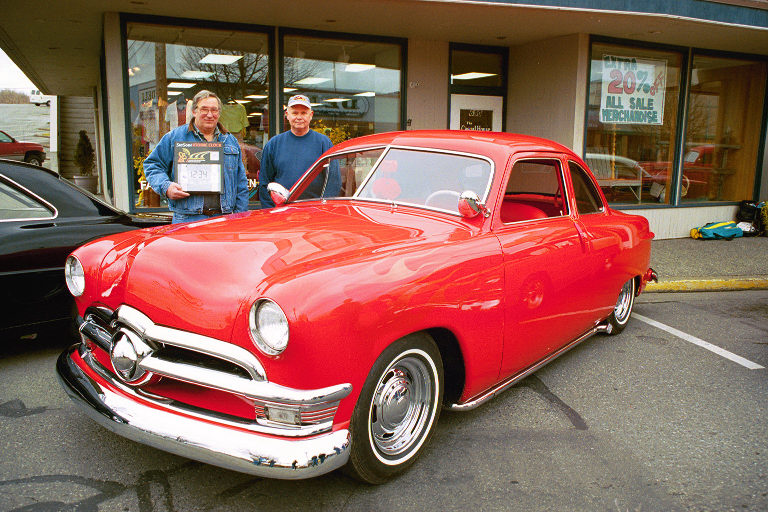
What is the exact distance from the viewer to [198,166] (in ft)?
14.6

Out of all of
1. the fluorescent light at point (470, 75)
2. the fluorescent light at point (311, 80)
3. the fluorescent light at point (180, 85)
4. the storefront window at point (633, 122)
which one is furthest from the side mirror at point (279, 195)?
the storefront window at point (633, 122)

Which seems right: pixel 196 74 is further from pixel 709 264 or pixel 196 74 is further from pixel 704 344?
pixel 709 264

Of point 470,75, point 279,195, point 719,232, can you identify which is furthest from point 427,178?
point 719,232

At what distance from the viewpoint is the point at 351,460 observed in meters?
2.50

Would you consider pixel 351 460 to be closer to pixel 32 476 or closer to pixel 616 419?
pixel 32 476

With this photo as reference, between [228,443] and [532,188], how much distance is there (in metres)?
3.26

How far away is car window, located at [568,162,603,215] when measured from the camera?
447cm

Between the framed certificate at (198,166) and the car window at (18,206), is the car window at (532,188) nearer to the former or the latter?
the framed certificate at (198,166)

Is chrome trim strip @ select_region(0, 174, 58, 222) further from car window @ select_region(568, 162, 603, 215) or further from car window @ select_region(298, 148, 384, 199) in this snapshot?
car window @ select_region(568, 162, 603, 215)

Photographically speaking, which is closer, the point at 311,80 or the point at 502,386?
the point at 502,386

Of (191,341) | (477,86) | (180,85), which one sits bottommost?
(191,341)

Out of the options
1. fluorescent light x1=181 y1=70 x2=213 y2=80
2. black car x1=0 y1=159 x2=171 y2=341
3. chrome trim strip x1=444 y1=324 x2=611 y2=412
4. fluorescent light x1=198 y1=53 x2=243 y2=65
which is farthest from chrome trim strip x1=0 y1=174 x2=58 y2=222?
fluorescent light x1=198 y1=53 x2=243 y2=65

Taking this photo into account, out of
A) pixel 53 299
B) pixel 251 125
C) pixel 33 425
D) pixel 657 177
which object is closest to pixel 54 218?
pixel 53 299

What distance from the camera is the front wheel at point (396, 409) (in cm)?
247
